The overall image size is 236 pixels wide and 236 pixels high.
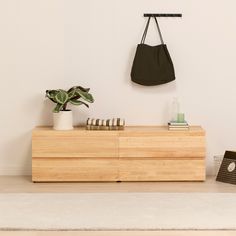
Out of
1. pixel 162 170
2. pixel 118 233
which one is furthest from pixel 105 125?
pixel 118 233

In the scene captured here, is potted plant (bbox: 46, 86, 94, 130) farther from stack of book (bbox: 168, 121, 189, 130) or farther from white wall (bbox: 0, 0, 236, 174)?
stack of book (bbox: 168, 121, 189, 130)

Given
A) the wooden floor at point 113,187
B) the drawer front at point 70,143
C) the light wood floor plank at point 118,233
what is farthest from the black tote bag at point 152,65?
the light wood floor plank at point 118,233

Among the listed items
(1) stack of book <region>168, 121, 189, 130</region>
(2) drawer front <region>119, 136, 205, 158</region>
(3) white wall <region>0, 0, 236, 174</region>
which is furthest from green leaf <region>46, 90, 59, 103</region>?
(1) stack of book <region>168, 121, 189, 130</region>

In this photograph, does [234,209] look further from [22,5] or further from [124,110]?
[22,5]

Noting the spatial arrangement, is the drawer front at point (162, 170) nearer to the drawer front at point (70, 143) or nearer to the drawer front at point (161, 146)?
the drawer front at point (161, 146)

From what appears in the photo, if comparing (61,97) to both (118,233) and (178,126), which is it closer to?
(178,126)

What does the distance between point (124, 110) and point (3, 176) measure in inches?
53.9

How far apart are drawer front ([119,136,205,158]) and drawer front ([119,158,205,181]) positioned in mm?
63

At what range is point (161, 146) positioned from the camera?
15.9 ft

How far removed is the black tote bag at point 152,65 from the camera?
509cm

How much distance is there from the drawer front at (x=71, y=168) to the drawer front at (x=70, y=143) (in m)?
0.07

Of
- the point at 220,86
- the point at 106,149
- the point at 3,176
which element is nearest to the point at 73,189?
the point at 106,149

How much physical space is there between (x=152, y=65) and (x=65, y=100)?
3.04ft

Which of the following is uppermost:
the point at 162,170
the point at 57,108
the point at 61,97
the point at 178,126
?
the point at 61,97
